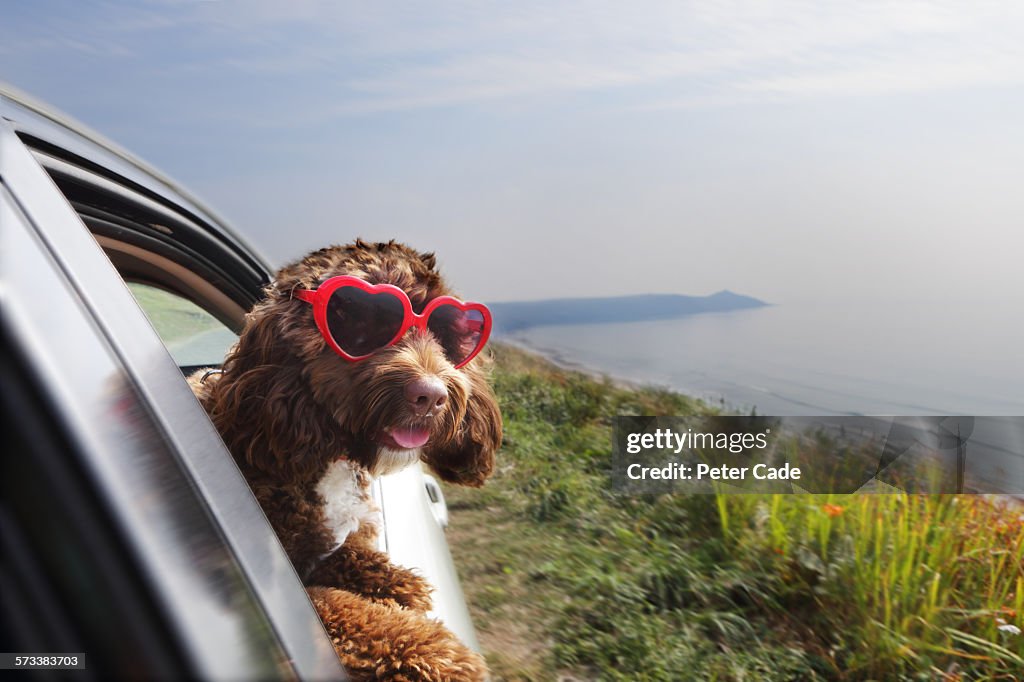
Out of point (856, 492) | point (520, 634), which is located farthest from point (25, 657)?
point (856, 492)

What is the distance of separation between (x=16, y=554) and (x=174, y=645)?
0.42 ft

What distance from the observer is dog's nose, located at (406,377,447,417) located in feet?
3.59

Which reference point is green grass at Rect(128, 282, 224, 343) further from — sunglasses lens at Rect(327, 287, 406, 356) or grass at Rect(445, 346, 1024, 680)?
grass at Rect(445, 346, 1024, 680)

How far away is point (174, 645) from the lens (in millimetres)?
566

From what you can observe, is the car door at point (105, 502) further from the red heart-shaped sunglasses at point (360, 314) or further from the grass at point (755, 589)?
the grass at point (755, 589)

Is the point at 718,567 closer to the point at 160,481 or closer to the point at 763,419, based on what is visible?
the point at 763,419

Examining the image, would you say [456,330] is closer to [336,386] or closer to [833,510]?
[336,386]

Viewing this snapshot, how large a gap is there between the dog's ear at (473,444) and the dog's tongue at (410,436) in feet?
0.34

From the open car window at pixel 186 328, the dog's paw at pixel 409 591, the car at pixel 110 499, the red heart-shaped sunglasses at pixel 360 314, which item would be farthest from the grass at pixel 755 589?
the car at pixel 110 499

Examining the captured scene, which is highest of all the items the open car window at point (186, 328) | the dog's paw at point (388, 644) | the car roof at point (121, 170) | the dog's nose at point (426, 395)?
the car roof at point (121, 170)

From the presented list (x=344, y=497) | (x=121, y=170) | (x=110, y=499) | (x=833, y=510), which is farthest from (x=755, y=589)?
(x=110, y=499)

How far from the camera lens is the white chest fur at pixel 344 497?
1226mm

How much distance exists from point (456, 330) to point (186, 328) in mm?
945

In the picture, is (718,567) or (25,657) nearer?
(25,657)
